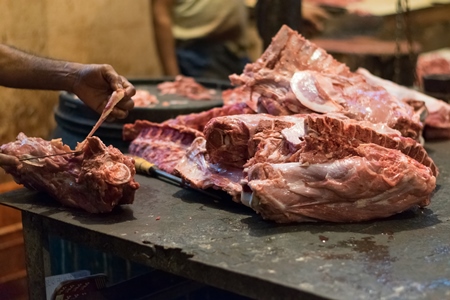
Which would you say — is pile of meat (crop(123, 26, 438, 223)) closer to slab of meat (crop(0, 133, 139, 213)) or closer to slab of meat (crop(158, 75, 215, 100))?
slab of meat (crop(0, 133, 139, 213))

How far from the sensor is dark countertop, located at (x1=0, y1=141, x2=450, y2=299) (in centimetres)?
186

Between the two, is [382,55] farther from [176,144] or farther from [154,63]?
[176,144]

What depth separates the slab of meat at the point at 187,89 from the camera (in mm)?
4141

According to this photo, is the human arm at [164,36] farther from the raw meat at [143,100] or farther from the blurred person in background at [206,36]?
the raw meat at [143,100]

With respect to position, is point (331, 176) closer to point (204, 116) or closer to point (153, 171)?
point (153, 171)

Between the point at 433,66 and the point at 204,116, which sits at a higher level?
the point at 204,116

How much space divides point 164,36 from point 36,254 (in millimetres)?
3572

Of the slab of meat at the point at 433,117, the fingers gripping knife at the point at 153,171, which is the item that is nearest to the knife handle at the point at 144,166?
the fingers gripping knife at the point at 153,171

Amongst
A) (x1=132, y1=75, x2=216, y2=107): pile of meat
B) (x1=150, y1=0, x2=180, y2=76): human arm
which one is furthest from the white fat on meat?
(x1=150, y1=0, x2=180, y2=76): human arm

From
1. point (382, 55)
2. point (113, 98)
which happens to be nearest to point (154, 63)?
point (382, 55)

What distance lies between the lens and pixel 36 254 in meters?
2.63

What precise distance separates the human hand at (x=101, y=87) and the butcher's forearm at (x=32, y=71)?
0.06 meters

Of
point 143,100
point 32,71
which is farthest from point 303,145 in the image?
point 143,100

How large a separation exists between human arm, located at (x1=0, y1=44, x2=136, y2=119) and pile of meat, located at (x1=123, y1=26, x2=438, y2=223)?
323mm
